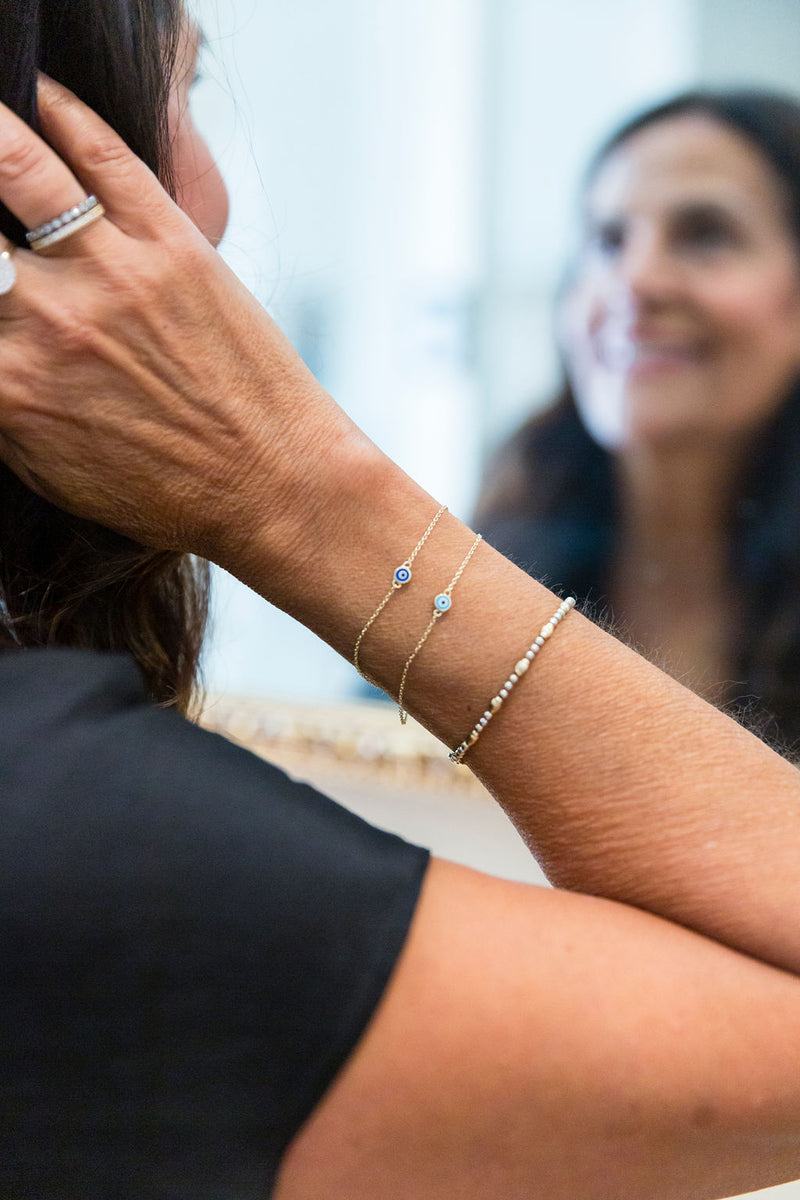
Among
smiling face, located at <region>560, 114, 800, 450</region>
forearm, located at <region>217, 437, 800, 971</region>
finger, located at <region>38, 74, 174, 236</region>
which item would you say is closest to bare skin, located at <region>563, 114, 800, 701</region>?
smiling face, located at <region>560, 114, 800, 450</region>

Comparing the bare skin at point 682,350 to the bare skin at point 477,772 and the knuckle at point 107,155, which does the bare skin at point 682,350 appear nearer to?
→ the bare skin at point 477,772

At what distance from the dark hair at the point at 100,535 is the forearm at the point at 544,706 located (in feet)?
0.49

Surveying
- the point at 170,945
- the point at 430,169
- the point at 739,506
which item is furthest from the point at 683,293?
the point at 170,945

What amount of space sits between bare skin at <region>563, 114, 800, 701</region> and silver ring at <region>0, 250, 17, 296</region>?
2.07 ft

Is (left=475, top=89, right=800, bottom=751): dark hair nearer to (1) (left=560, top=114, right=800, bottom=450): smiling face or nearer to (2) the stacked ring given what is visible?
(1) (left=560, top=114, right=800, bottom=450): smiling face

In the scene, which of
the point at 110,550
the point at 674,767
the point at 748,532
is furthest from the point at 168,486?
the point at 748,532

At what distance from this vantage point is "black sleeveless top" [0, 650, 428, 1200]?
40cm

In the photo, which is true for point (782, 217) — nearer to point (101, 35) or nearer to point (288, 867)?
point (101, 35)

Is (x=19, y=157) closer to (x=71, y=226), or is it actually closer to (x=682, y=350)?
(x=71, y=226)

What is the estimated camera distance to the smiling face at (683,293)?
874mm

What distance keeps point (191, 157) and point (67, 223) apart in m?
0.16

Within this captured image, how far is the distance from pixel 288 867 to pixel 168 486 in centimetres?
25

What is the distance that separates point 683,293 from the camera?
0.93 m

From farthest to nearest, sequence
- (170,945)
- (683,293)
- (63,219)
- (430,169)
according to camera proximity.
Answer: (430,169)
(683,293)
(63,219)
(170,945)
